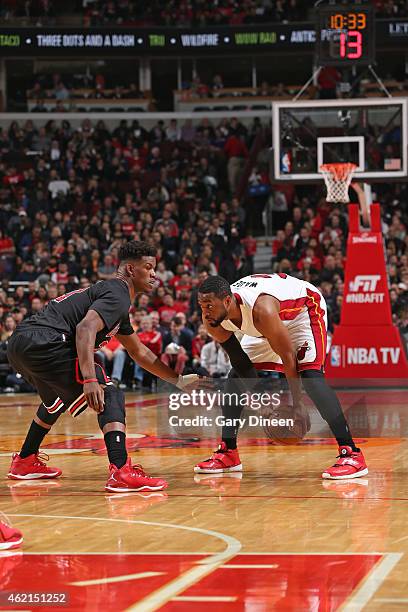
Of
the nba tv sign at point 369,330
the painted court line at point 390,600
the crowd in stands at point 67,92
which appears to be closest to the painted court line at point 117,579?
the painted court line at point 390,600

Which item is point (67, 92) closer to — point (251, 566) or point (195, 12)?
point (195, 12)

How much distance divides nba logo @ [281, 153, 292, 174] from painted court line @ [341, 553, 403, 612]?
12.5m

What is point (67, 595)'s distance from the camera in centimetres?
436

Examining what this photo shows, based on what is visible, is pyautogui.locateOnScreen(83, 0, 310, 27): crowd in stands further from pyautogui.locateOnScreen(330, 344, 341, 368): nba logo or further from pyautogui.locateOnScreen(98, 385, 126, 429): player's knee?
pyautogui.locateOnScreen(98, 385, 126, 429): player's knee

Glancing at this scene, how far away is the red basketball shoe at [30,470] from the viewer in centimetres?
787

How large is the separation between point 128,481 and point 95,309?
1.19 metres

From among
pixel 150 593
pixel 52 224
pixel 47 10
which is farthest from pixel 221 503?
pixel 47 10

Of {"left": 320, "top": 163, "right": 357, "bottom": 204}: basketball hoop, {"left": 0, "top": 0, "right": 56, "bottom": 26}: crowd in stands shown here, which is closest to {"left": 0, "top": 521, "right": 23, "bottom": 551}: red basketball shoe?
{"left": 320, "top": 163, "right": 357, "bottom": 204}: basketball hoop

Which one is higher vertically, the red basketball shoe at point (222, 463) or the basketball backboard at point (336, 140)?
the basketball backboard at point (336, 140)

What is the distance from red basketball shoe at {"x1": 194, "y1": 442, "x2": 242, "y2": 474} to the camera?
799 centimetres

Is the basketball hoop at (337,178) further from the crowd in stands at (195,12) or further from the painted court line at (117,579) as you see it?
the crowd in stands at (195,12)

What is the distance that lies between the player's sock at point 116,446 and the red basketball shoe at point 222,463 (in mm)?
1020

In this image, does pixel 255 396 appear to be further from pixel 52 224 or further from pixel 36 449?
pixel 52 224

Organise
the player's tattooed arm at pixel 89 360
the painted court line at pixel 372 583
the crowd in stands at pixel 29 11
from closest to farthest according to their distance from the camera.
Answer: the painted court line at pixel 372 583 → the player's tattooed arm at pixel 89 360 → the crowd in stands at pixel 29 11
